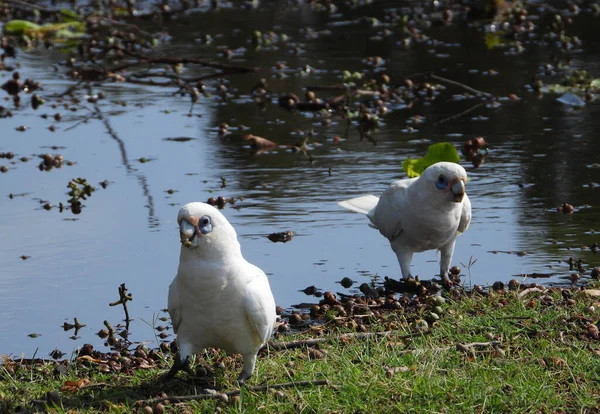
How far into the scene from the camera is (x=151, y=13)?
17688 millimetres

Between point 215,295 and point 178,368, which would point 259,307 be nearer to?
point 215,295

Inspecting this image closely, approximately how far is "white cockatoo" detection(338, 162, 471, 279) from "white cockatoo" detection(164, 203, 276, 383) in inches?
63.3

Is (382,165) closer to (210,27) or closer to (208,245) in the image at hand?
(208,245)

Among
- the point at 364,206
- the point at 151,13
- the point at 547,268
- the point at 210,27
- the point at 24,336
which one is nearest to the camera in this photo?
the point at 24,336

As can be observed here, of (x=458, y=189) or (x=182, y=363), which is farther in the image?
(x=458, y=189)

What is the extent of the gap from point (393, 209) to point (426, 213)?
306 millimetres

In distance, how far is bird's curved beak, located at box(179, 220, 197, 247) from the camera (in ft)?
12.8

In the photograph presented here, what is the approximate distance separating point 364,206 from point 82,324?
207 centimetres

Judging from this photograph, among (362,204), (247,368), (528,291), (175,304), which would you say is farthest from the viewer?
(362,204)

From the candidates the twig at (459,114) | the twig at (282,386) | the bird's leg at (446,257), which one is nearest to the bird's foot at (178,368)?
the twig at (282,386)

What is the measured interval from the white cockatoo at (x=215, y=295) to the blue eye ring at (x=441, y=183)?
63.1 inches

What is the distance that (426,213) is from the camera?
5621mm

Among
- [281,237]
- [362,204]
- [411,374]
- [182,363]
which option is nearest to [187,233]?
[182,363]

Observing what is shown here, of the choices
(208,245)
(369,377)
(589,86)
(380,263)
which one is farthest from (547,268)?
(589,86)
